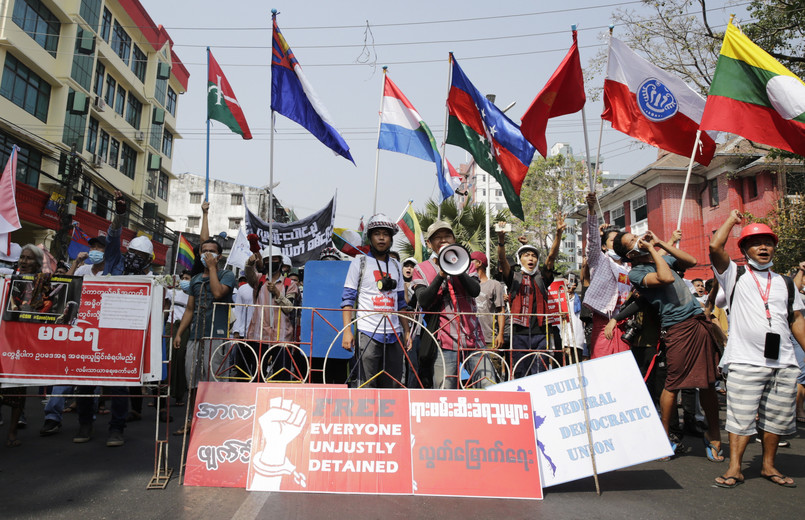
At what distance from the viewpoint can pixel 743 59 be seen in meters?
5.61

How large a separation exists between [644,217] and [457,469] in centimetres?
3360

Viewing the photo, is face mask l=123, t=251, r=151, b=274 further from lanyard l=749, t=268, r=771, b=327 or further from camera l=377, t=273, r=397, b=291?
lanyard l=749, t=268, r=771, b=327

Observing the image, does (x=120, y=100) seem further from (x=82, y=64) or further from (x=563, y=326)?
(x=563, y=326)

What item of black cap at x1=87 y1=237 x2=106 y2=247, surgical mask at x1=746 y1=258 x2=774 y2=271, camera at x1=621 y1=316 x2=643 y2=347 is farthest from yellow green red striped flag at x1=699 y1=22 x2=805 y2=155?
black cap at x1=87 y1=237 x2=106 y2=247

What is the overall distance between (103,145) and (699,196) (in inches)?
1289

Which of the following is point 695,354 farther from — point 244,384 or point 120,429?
point 120,429

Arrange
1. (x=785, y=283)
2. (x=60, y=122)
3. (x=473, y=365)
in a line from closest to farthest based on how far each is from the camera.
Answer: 1. (x=785, y=283)
2. (x=473, y=365)
3. (x=60, y=122)

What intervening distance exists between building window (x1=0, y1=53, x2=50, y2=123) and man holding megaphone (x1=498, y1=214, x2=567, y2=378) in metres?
22.4

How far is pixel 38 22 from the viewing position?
22.6m

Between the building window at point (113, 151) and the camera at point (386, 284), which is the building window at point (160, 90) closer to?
the building window at point (113, 151)

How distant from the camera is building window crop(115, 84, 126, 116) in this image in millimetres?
30953

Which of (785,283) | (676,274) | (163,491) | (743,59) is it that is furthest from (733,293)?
(163,491)

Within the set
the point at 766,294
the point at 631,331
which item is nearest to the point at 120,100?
the point at 631,331

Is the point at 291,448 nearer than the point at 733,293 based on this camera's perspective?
Yes
